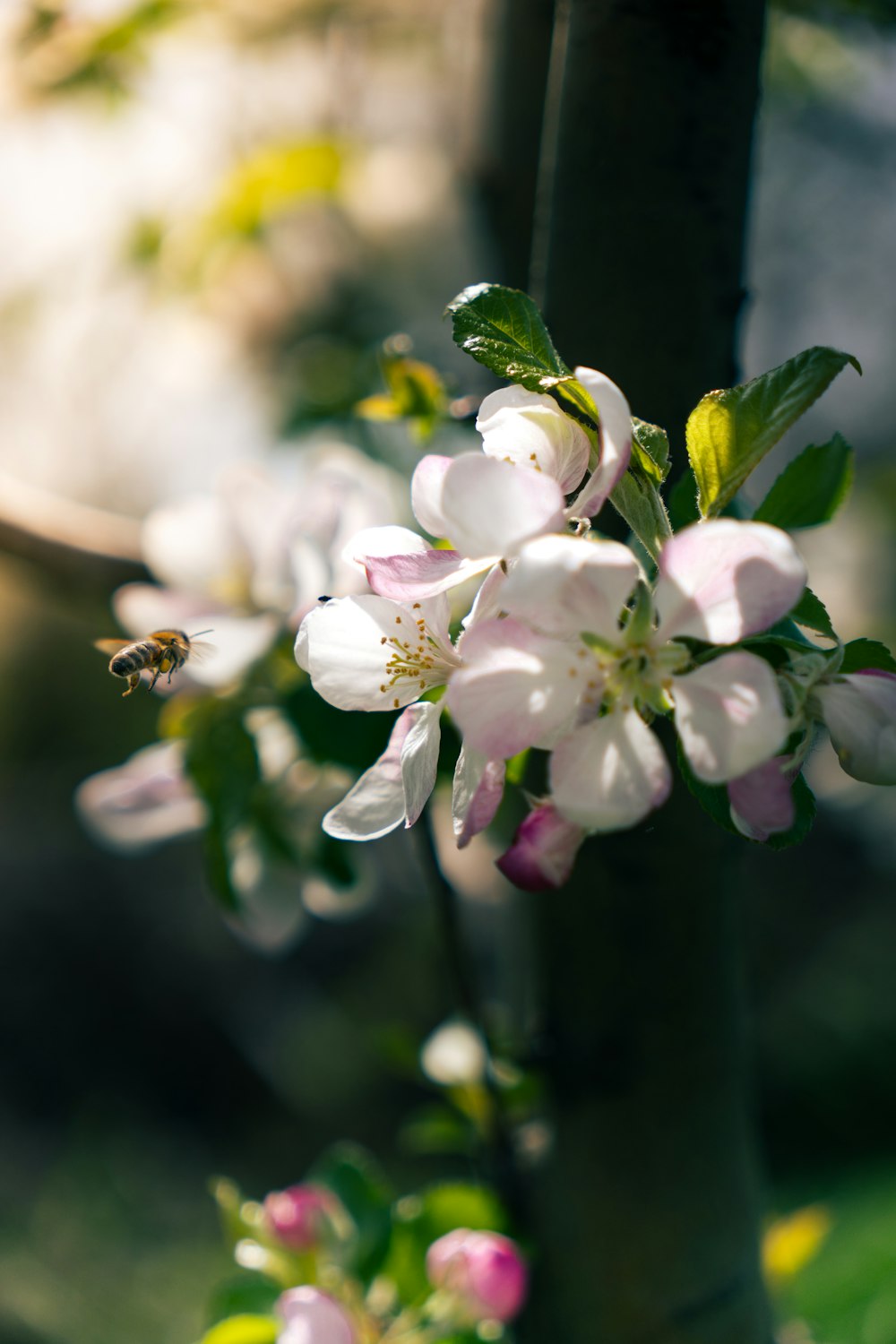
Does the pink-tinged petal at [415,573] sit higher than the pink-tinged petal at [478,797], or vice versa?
the pink-tinged petal at [415,573]

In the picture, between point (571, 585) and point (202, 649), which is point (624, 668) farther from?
point (202, 649)

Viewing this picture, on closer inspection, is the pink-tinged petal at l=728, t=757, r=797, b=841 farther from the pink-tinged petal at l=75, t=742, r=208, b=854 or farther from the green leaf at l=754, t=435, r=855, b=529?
the pink-tinged petal at l=75, t=742, r=208, b=854

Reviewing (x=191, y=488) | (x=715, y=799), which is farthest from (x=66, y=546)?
(x=191, y=488)

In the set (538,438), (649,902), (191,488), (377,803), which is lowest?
(191,488)

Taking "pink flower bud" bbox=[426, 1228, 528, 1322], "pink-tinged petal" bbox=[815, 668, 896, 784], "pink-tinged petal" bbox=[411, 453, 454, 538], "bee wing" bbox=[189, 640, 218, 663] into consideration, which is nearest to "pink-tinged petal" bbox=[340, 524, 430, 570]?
"pink-tinged petal" bbox=[411, 453, 454, 538]

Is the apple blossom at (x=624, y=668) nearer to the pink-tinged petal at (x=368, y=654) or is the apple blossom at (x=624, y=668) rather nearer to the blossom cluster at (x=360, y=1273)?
the pink-tinged petal at (x=368, y=654)

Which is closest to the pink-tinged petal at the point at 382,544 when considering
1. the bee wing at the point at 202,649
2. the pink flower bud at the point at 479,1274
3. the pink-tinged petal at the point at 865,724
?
the pink-tinged petal at the point at 865,724

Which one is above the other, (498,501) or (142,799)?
(498,501)
